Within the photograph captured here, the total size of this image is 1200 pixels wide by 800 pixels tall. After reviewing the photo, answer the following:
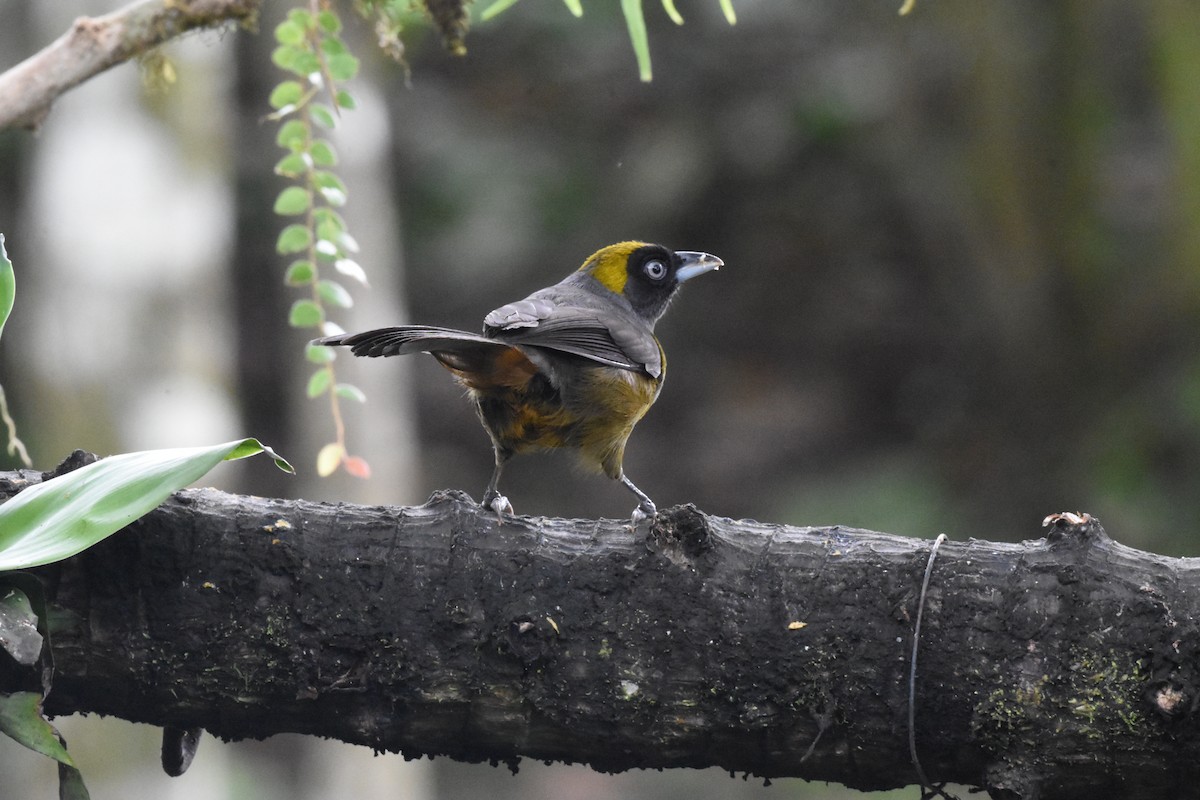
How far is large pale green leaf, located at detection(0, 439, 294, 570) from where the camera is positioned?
6.97 feet

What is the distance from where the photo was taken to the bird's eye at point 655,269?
15.3 feet

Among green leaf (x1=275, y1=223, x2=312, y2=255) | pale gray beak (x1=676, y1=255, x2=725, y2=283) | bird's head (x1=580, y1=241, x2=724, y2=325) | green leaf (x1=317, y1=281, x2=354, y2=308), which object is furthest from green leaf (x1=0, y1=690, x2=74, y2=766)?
pale gray beak (x1=676, y1=255, x2=725, y2=283)

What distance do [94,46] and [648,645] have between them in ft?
6.32

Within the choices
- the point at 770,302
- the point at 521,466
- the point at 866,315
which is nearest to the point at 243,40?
the point at 521,466

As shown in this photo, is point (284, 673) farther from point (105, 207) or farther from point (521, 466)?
point (521, 466)

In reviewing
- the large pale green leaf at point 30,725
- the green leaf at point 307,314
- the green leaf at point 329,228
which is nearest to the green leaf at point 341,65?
the green leaf at point 329,228

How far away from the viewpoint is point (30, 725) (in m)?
2.14

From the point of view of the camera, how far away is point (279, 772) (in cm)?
1026

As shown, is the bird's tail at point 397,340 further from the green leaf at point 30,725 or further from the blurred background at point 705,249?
the blurred background at point 705,249

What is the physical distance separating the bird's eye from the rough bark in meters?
2.34

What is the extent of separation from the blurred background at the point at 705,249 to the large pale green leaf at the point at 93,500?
1.55 metres

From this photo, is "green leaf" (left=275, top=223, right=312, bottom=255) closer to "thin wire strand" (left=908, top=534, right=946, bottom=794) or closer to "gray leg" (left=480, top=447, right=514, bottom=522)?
"gray leg" (left=480, top=447, right=514, bottom=522)

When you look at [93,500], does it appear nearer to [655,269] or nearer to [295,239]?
[295,239]

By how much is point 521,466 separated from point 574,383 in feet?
24.7
